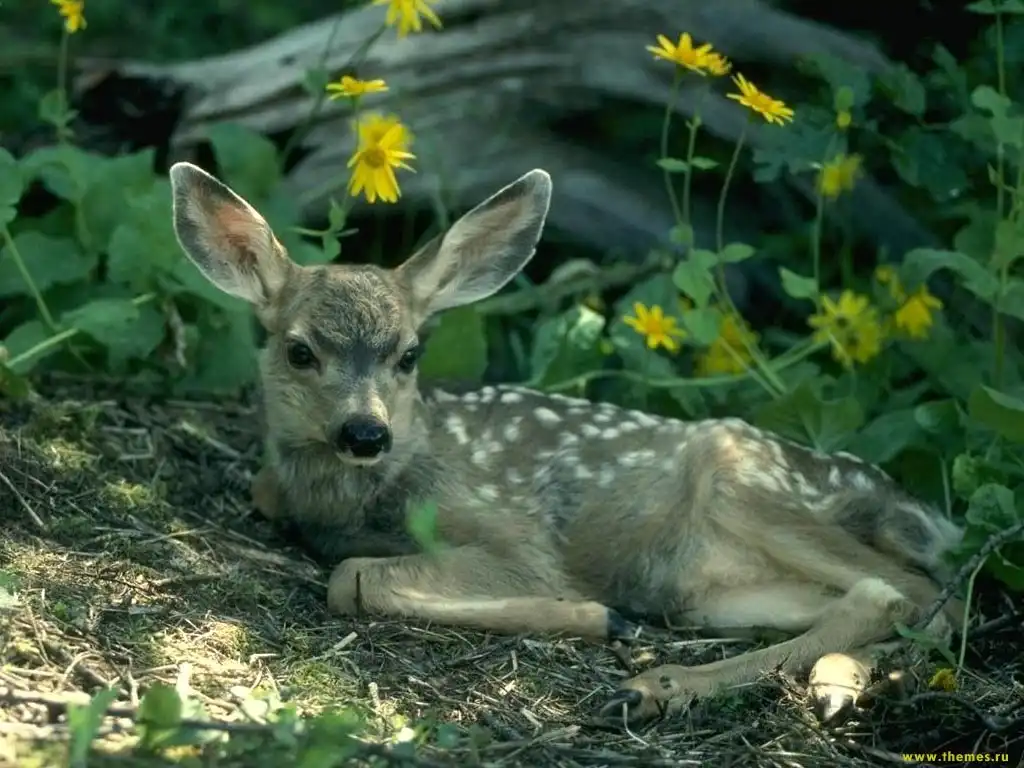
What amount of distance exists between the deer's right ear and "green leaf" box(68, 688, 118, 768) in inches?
91.0

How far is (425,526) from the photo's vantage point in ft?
16.3

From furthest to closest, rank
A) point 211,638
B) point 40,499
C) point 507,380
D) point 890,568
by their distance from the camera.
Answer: point 507,380, point 890,568, point 40,499, point 211,638

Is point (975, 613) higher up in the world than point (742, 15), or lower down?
lower down

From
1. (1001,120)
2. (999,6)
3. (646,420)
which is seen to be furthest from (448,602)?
(999,6)

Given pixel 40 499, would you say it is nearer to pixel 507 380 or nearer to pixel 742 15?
pixel 507 380

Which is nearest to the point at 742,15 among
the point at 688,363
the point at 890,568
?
the point at 688,363

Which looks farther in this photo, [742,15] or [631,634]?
[742,15]

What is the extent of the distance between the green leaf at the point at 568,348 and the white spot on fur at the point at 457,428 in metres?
0.70

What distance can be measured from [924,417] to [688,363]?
1.51 m

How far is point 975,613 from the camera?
211 inches

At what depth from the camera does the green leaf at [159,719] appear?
11.4 ft

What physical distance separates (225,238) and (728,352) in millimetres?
1981

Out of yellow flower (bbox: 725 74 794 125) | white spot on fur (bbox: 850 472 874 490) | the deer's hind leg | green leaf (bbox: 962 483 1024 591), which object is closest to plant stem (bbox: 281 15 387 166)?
yellow flower (bbox: 725 74 794 125)

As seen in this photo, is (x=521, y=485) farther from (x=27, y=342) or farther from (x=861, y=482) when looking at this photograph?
(x=27, y=342)
